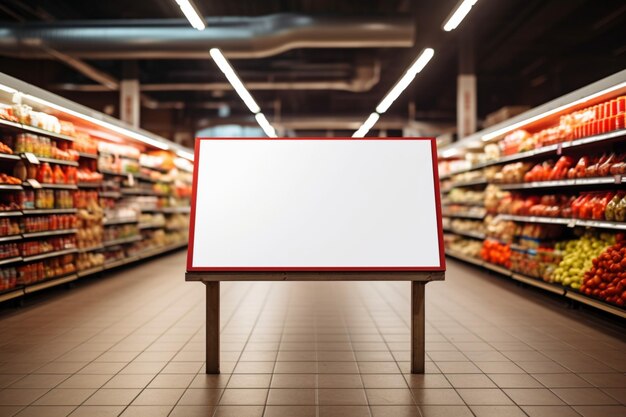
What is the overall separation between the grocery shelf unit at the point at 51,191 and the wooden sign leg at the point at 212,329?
3247 mm

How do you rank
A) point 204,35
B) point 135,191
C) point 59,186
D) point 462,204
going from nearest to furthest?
point 59,186 < point 204,35 < point 135,191 < point 462,204

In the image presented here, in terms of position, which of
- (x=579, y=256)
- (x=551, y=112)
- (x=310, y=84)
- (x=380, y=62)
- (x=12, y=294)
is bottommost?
(x=12, y=294)

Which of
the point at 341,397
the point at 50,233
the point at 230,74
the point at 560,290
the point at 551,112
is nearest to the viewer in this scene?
the point at 341,397

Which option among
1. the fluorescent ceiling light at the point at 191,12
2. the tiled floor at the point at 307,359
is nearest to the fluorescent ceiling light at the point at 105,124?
the fluorescent ceiling light at the point at 191,12

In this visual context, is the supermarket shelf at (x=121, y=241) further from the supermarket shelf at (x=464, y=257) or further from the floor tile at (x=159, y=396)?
the supermarket shelf at (x=464, y=257)

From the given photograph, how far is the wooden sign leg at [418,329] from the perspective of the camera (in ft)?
12.8

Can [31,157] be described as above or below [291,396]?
above

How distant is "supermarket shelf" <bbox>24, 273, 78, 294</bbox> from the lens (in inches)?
250

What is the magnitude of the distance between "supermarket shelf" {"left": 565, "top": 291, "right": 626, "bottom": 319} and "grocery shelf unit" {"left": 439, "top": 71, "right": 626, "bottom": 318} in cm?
1

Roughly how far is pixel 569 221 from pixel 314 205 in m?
3.96

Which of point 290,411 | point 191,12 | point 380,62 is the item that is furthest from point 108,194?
point 380,62

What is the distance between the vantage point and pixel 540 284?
6883mm

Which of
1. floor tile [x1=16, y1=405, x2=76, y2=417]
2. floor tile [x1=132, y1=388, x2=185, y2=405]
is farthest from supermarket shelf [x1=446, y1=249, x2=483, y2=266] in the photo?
floor tile [x1=16, y1=405, x2=76, y2=417]

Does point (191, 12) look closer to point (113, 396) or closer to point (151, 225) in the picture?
point (113, 396)
